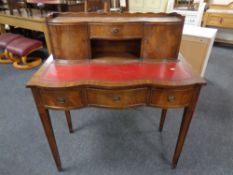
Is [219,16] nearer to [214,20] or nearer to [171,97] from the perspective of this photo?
[214,20]

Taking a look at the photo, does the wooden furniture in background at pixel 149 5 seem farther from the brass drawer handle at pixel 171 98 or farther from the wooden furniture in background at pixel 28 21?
the brass drawer handle at pixel 171 98

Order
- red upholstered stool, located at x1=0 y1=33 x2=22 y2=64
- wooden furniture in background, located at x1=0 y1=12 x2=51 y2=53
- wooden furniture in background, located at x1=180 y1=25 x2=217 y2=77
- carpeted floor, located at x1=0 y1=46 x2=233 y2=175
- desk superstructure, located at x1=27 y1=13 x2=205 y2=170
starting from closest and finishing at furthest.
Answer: desk superstructure, located at x1=27 y1=13 x2=205 y2=170 → carpeted floor, located at x1=0 y1=46 x2=233 y2=175 → wooden furniture in background, located at x1=180 y1=25 x2=217 y2=77 → wooden furniture in background, located at x1=0 y1=12 x2=51 y2=53 → red upholstered stool, located at x1=0 y1=33 x2=22 y2=64

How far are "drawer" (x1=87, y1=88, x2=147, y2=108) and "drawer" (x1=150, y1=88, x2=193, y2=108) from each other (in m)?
0.06

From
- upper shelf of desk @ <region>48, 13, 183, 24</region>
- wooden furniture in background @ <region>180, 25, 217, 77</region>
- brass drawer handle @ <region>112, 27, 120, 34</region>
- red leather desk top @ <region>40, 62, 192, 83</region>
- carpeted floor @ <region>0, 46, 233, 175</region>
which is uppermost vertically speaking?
upper shelf of desk @ <region>48, 13, 183, 24</region>

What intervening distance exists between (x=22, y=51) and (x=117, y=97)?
89.5 inches

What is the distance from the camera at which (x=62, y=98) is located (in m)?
0.92

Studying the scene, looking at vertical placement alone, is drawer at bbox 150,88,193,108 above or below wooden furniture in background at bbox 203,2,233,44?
below

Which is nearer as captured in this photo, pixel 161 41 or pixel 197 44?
pixel 161 41

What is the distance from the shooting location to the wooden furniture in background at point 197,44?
201 centimetres

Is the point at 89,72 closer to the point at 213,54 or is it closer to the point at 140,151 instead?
the point at 140,151

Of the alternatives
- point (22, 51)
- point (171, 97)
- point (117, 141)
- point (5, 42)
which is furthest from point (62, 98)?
point (5, 42)

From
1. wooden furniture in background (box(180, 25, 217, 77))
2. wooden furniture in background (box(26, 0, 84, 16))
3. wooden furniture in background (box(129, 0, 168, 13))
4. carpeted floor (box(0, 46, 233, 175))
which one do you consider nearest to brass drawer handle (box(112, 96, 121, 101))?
carpeted floor (box(0, 46, 233, 175))

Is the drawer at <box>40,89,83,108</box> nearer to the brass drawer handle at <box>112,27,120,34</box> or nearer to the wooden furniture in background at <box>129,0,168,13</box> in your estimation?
the brass drawer handle at <box>112,27,120,34</box>

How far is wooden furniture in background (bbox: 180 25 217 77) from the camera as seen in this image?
2.01m
